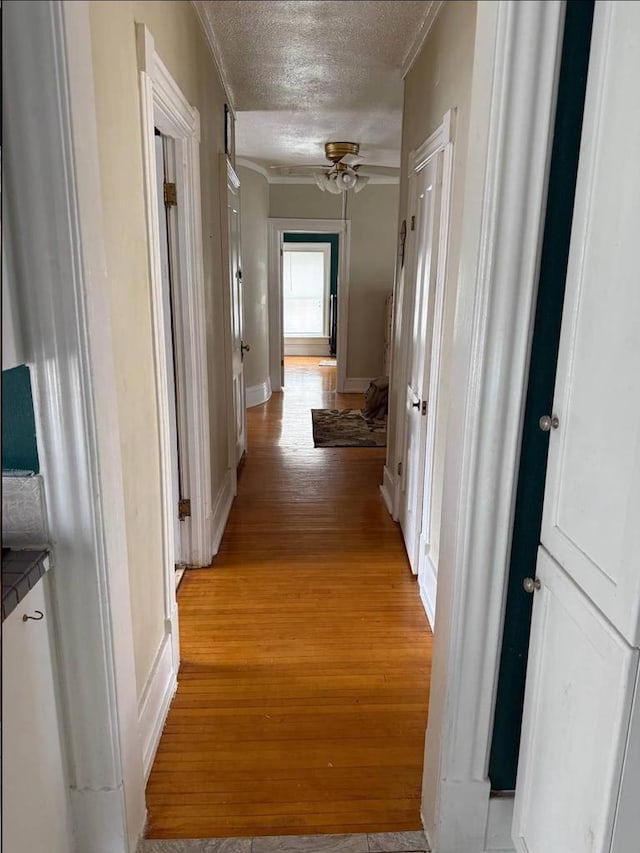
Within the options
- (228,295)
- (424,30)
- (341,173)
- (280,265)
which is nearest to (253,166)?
(280,265)

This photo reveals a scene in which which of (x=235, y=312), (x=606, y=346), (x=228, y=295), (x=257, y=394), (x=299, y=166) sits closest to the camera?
(x=606, y=346)

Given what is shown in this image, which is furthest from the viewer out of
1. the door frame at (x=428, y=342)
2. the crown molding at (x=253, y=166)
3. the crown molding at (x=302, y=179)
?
the crown molding at (x=302, y=179)

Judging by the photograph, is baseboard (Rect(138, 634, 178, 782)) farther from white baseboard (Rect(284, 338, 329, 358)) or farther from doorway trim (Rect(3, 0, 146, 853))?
white baseboard (Rect(284, 338, 329, 358))

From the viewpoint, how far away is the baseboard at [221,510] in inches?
112

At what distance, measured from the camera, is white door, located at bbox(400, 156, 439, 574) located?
2.42 metres

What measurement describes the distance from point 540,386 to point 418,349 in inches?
61.6

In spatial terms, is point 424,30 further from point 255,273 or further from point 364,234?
point 364,234

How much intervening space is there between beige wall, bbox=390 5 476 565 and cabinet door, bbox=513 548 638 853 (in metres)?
0.80

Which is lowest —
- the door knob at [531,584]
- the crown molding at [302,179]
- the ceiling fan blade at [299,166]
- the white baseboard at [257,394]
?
the white baseboard at [257,394]

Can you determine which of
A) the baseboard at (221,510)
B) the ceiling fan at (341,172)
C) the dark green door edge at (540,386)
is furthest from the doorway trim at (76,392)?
the ceiling fan at (341,172)

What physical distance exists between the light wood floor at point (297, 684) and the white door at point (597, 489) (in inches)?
24.6

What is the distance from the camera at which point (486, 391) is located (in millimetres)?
1154

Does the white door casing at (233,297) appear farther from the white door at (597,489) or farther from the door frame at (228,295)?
the white door at (597,489)

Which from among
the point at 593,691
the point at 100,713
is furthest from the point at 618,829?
the point at 100,713
